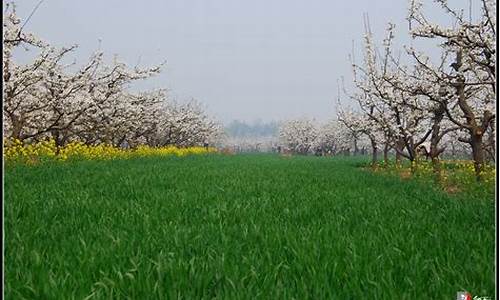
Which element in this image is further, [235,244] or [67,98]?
[67,98]

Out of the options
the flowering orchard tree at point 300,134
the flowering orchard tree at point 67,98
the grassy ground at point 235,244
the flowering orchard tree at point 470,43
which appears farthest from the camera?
the flowering orchard tree at point 300,134

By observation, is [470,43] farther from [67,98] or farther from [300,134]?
[300,134]

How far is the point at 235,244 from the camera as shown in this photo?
127 inches

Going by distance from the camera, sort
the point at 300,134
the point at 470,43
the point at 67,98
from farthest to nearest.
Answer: the point at 300,134
the point at 67,98
the point at 470,43

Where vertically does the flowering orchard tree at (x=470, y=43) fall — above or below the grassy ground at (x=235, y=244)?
above

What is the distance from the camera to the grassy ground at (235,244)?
2.36m

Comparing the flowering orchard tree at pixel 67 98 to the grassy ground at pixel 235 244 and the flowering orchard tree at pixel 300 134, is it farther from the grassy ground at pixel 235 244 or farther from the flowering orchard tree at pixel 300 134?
the flowering orchard tree at pixel 300 134

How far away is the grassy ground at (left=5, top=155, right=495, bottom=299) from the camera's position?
2.36 metres

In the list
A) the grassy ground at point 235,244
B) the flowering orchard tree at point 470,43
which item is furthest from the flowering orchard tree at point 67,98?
the flowering orchard tree at point 470,43

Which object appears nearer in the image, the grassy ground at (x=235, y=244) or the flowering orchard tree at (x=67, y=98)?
the grassy ground at (x=235, y=244)

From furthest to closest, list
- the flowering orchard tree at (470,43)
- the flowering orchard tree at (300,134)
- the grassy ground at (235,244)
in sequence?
the flowering orchard tree at (300,134) < the flowering orchard tree at (470,43) < the grassy ground at (235,244)

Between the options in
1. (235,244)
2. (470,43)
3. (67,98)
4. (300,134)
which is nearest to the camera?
(235,244)

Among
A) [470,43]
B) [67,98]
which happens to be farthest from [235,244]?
[67,98]

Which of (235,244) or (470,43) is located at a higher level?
(470,43)
